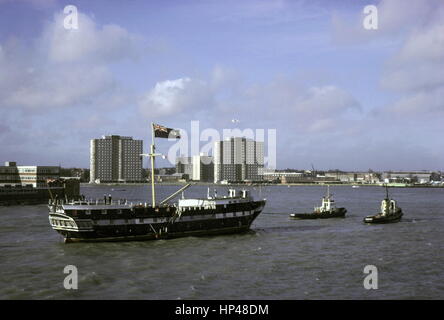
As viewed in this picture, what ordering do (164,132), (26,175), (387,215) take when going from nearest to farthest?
1. (164,132)
2. (387,215)
3. (26,175)

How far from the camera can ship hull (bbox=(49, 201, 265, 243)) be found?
54.0m

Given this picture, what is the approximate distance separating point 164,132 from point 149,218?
1058 centimetres

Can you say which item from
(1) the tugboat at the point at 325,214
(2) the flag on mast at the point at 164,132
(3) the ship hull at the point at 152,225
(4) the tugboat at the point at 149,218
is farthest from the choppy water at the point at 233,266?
(1) the tugboat at the point at 325,214

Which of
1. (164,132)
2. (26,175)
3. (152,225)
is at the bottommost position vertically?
(152,225)

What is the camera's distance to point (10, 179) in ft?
483

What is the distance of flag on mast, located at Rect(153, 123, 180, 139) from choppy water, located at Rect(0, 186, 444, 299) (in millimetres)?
12478

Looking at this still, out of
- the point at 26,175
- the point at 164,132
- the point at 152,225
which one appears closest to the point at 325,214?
the point at 164,132

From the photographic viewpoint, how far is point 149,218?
5694cm

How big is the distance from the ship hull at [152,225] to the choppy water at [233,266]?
1295 millimetres

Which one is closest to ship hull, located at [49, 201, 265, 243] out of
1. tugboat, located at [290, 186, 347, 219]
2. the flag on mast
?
the flag on mast

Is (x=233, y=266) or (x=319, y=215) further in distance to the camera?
(x=319, y=215)

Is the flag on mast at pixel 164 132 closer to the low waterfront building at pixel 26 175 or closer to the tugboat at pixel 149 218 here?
the tugboat at pixel 149 218

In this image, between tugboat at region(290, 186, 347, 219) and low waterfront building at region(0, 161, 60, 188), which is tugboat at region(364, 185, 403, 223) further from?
low waterfront building at region(0, 161, 60, 188)

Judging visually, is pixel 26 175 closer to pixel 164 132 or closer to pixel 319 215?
pixel 319 215
